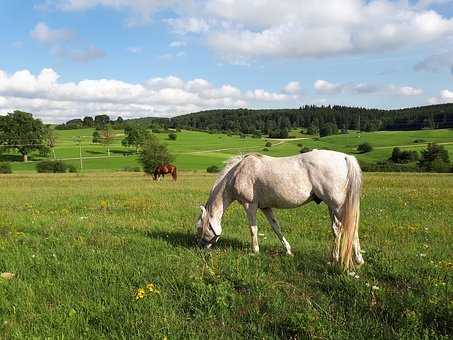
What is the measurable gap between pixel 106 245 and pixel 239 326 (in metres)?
4.86

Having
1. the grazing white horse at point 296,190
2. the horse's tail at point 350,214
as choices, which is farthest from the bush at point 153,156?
the horse's tail at point 350,214

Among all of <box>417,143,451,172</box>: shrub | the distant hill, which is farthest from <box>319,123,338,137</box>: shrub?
<box>417,143,451,172</box>: shrub

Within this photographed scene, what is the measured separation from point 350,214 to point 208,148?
11300 centimetres

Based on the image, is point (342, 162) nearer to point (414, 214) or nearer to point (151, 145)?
point (414, 214)

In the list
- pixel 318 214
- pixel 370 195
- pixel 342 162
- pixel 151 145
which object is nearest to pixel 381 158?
pixel 151 145

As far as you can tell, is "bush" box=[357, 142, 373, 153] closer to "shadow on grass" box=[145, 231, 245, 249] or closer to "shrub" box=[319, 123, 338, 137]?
"shrub" box=[319, 123, 338, 137]

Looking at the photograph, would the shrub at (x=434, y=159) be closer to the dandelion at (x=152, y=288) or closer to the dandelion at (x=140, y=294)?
the dandelion at (x=152, y=288)

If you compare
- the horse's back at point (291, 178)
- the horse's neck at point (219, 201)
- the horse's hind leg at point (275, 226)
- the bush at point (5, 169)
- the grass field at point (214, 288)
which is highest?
the horse's back at point (291, 178)

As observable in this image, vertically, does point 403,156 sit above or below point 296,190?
below

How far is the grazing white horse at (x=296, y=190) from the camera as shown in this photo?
745cm

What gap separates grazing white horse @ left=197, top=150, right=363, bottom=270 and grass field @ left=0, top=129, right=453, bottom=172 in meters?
74.8

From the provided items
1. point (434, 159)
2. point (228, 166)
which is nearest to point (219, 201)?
point (228, 166)

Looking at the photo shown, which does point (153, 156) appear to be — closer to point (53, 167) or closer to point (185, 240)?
point (53, 167)

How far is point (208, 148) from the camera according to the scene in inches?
4722
